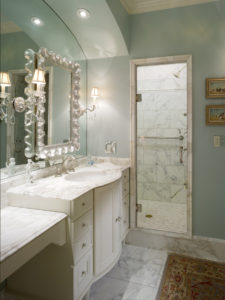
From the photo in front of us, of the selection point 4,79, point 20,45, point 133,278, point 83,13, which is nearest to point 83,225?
point 133,278

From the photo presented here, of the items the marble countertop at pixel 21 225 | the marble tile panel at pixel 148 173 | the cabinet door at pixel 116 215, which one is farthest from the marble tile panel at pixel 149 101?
the marble countertop at pixel 21 225

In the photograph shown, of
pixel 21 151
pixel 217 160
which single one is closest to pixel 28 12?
pixel 21 151

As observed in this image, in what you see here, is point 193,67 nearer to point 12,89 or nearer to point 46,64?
point 46,64

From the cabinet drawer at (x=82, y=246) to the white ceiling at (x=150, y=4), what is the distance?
2395 millimetres

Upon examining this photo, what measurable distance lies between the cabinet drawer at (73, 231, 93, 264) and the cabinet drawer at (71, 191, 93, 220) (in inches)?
7.1

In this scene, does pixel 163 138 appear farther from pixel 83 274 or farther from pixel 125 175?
pixel 83 274

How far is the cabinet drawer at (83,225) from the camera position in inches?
60.3

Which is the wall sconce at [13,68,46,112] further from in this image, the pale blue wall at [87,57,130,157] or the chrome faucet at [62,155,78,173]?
the pale blue wall at [87,57,130,157]

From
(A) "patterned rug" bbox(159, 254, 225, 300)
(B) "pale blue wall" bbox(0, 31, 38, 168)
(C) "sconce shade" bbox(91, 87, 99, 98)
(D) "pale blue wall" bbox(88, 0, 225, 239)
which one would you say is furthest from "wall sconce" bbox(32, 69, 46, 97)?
(A) "patterned rug" bbox(159, 254, 225, 300)

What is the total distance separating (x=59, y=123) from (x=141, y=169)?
2.22 metres

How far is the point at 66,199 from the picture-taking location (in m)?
1.47

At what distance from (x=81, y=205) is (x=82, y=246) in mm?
293

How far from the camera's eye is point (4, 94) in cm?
167

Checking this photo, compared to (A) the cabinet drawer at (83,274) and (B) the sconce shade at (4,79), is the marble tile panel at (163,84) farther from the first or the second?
(A) the cabinet drawer at (83,274)
